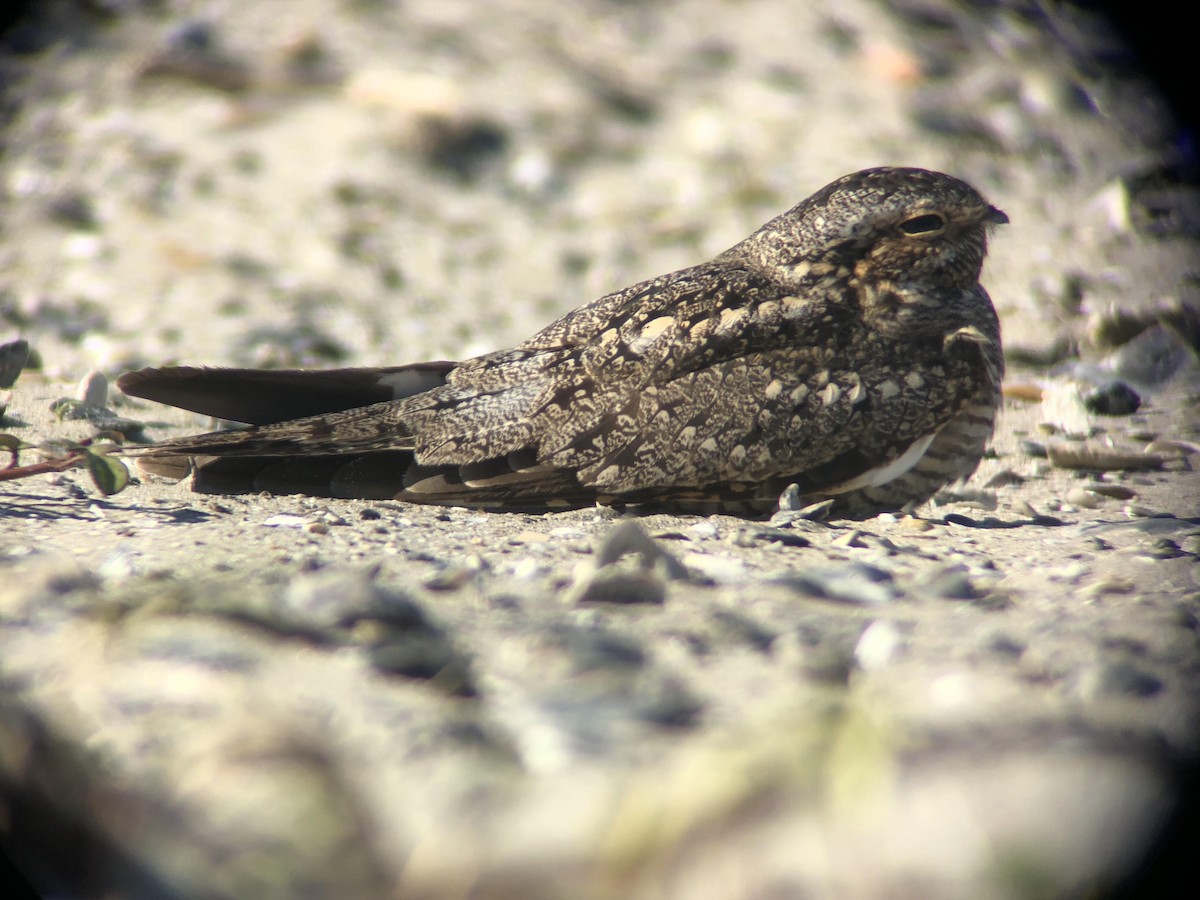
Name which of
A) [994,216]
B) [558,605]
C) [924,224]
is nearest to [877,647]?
[558,605]

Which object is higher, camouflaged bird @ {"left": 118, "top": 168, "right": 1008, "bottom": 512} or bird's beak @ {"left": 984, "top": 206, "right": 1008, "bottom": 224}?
bird's beak @ {"left": 984, "top": 206, "right": 1008, "bottom": 224}

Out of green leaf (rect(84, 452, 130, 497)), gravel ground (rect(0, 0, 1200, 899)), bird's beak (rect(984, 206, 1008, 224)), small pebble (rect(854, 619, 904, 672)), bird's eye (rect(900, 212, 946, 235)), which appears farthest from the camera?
bird's beak (rect(984, 206, 1008, 224))

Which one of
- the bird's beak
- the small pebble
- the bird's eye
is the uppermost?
the bird's beak

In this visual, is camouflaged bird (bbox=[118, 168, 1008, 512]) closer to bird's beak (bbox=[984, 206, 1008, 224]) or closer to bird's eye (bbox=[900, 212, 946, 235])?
bird's eye (bbox=[900, 212, 946, 235])

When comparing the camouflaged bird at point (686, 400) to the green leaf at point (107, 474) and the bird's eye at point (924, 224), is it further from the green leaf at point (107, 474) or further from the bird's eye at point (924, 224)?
the green leaf at point (107, 474)

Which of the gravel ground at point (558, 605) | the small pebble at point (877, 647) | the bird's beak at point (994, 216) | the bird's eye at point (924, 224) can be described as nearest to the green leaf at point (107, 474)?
the gravel ground at point (558, 605)

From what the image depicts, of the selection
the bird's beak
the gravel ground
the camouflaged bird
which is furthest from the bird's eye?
the gravel ground

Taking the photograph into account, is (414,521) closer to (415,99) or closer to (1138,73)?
(415,99)
